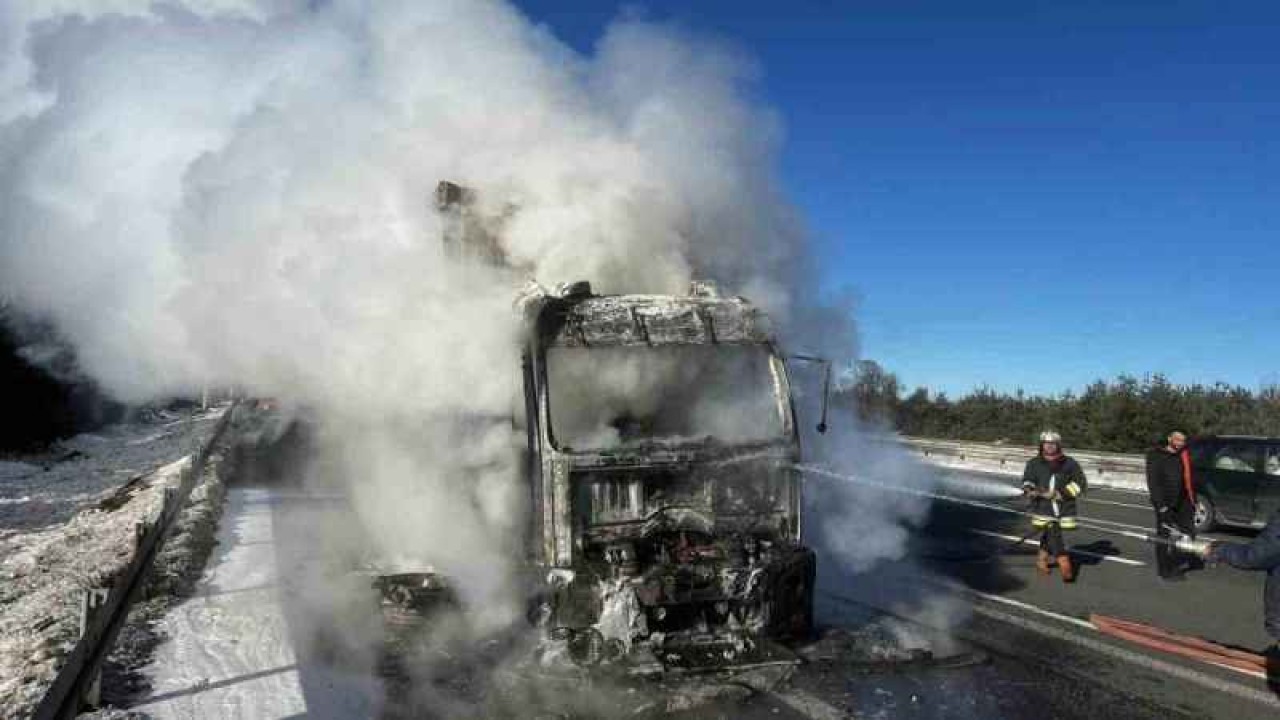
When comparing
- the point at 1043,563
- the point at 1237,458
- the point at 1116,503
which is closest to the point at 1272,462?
the point at 1237,458

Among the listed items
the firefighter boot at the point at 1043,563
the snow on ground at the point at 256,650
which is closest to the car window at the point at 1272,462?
the firefighter boot at the point at 1043,563

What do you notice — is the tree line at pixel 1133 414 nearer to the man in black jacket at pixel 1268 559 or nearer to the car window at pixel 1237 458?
the car window at pixel 1237 458

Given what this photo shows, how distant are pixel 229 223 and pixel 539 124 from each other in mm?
4910

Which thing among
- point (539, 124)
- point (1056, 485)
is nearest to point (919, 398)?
point (1056, 485)

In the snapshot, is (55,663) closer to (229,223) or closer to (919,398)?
(229,223)

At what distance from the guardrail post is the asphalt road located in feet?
23.6

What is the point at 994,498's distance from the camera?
1683 cm

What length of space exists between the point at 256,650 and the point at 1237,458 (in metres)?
13.3

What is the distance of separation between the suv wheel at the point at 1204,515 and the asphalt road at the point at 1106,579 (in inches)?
7.3

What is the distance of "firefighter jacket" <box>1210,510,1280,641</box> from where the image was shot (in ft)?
15.5

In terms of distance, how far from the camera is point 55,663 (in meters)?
5.50

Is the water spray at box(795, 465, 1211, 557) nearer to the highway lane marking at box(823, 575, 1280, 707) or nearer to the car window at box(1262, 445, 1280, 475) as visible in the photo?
the highway lane marking at box(823, 575, 1280, 707)

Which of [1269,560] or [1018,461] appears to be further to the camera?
[1018,461]

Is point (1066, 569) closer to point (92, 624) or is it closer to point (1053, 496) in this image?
point (1053, 496)
